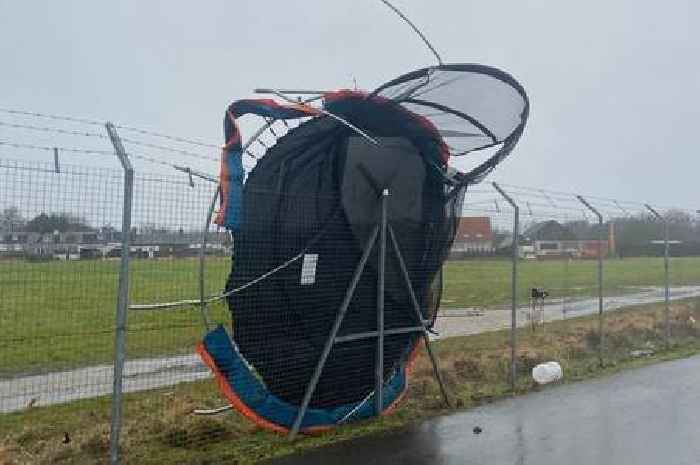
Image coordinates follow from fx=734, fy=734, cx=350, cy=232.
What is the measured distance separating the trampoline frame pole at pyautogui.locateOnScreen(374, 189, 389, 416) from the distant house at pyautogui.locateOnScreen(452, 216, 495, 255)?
1.29 meters

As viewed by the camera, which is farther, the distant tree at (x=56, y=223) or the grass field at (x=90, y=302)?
the grass field at (x=90, y=302)

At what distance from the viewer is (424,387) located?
8.36 metres

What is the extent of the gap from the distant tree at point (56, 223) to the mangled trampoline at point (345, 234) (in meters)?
1.15

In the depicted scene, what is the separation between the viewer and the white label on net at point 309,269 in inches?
251


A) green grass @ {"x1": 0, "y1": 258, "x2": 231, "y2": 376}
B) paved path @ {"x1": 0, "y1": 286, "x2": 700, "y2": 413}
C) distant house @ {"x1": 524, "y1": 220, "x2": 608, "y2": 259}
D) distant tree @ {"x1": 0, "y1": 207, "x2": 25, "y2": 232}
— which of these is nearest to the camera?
distant tree @ {"x1": 0, "y1": 207, "x2": 25, "y2": 232}

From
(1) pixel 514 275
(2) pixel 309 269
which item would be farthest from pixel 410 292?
(1) pixel 514 275

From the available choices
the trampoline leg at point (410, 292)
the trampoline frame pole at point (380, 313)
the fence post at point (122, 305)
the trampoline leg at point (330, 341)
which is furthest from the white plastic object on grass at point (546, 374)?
the fence post at point (122, 305)

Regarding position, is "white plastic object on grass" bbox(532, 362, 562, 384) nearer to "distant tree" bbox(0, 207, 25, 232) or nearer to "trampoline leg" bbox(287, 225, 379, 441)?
"trampoline leg" bbox(287, 225, 379, 441)

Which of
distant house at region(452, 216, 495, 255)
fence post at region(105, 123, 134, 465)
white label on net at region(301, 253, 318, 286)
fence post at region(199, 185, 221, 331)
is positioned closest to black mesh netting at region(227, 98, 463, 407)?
white label on net at region(301, 253, 318, 286)

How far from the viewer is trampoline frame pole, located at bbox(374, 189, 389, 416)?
6930mm

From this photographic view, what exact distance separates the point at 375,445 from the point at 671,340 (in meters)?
9.00

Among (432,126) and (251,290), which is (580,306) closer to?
(432,126)

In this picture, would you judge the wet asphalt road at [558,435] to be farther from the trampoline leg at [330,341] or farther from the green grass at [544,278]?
the green grass at [544,278]

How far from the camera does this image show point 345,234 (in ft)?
22.1
